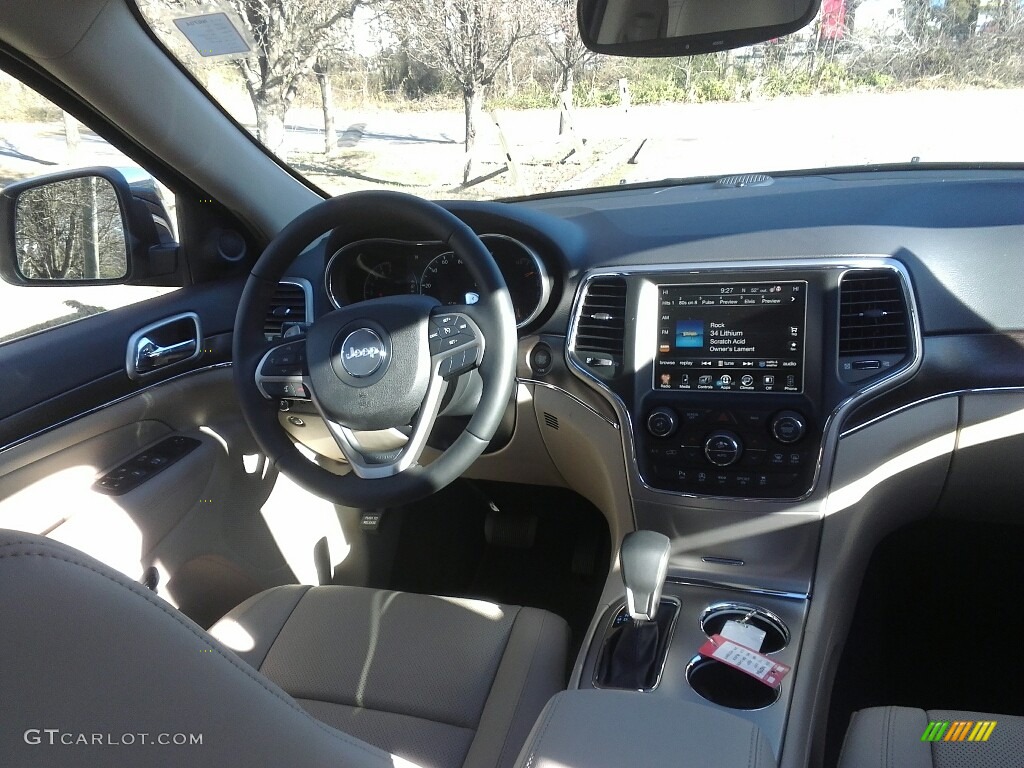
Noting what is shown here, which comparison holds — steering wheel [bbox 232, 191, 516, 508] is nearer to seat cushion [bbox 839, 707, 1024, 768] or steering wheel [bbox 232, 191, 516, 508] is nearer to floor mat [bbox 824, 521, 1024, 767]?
seat cushion [bbox 839, 707, 1024, 768]

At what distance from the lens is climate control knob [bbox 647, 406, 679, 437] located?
216 cm

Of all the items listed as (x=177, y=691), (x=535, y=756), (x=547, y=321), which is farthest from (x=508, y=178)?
(x=177, y=691)

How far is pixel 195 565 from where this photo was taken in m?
2.31

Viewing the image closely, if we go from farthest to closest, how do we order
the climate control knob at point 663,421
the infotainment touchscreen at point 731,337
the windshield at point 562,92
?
the windshield at point 562,92 → the climate control knob at point 663,421 → the infotainment touchscreen at point 731,337

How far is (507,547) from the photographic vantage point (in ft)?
10.2

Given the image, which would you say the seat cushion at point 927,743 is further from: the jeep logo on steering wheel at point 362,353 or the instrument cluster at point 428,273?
the instrument cluster at point 428,273

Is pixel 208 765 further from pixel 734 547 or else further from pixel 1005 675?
pixel 1005 675

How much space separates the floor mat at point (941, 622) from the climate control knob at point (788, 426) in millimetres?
749

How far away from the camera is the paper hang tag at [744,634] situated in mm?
1960

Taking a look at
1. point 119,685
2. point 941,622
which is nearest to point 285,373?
point 119,685

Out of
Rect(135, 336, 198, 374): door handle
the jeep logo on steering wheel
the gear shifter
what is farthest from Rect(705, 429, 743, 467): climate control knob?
Rect(135, 336, 198, 374): door handle

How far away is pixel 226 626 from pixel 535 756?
1.03 meters

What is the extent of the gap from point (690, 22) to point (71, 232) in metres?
1.70

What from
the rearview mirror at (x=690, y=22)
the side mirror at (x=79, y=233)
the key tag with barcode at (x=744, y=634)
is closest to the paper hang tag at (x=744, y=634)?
the key tag with barcode at (x=744, y=634)
